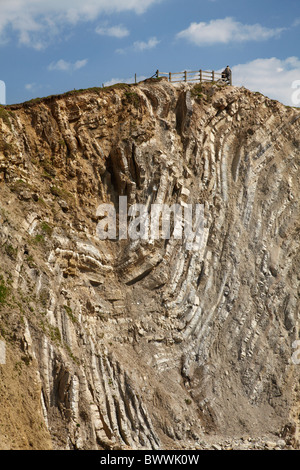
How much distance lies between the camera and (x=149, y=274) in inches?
1335

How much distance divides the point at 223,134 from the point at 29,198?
41.6 ft

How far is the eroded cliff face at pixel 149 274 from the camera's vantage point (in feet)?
89.4

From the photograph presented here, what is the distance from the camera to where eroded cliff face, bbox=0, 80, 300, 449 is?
27234mm

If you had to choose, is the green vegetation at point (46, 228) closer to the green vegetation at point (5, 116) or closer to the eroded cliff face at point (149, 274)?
the eroded cliff face at point (149, 274)

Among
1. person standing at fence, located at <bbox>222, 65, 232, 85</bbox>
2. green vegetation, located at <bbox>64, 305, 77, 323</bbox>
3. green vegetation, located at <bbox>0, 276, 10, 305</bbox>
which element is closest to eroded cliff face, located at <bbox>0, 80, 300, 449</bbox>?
green vegetation, located at <bbox>0, 276, 10, 305</bbox>

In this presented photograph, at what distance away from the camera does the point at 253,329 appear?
34.9 meters

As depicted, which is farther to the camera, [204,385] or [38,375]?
[204,385]

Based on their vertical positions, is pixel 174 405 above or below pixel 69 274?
below

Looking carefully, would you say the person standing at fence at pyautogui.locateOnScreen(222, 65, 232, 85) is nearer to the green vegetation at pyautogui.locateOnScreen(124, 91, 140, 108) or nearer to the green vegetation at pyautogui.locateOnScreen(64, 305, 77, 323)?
the green vegetation at pyautogui.locateOnScreen(124, 91, 140, 108)

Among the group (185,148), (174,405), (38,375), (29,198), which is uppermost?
(185,148)

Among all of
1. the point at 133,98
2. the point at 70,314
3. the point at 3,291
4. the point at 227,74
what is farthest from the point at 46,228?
the point at 227,74

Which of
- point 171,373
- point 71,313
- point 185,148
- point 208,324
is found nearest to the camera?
point 71,313

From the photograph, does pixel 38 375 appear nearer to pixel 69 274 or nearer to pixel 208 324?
pixel 69 274

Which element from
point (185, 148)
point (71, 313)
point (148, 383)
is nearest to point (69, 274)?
point (71, 313)
